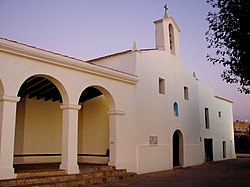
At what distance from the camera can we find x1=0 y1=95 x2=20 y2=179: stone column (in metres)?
8.35

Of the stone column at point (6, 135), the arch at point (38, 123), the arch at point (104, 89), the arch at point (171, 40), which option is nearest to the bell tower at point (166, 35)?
the arch at point (171, 40)

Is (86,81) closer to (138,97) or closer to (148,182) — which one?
(138,97)

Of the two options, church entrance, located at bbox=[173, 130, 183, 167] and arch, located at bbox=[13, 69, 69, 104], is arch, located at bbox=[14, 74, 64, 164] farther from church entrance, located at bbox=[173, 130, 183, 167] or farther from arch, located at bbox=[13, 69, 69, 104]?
church entrance, located at bbox=[173, 130, 183, 167]

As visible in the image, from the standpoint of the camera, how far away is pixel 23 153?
1306cm

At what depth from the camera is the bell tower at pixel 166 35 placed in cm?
1741

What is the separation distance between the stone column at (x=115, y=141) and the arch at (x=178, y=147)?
5992 millimetres


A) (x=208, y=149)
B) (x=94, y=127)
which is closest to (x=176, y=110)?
(x=94, y=127)

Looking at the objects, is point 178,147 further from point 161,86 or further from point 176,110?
point 161,86

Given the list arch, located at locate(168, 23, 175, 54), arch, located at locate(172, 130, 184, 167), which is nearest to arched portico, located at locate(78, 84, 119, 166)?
arch, located at locate(172, 130, 184, 167)

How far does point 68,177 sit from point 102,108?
555 centimetres

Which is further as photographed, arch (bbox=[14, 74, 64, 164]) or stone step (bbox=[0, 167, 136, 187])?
arch (bbox=[14, 74, 64, 164])

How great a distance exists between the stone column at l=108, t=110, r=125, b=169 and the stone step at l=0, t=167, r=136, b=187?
1.12ft

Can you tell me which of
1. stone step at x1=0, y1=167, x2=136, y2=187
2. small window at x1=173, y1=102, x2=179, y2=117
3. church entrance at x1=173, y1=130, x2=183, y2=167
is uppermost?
small window at x1=173, y1=102, x2=179, y2=117

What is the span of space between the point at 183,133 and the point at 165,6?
26.1ft
